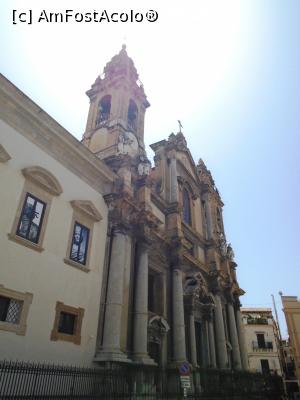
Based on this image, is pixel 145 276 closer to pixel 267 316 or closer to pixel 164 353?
pixel 164 353

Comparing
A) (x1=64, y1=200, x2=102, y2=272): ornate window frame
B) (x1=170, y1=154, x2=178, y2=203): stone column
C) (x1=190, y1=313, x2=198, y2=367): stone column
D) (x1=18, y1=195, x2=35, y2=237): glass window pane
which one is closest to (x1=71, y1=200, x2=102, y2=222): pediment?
(x1=64, y1=200, x2=102, y2=272): ornate window frame

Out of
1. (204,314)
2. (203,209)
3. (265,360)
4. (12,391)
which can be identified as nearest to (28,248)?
(12,391)

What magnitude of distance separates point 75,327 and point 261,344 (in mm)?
37487

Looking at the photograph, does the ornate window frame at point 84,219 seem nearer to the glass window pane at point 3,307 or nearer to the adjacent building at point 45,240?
the adjacent building at point 45,240

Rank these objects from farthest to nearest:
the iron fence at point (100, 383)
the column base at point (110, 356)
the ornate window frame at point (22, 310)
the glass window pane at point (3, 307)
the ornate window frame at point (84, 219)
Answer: the ornate window frame at point (84, 219)
the column base at point (110, 356)
the glass window pane at point (3, 307)
the ornate window frame at point (22, 310)
the iron fence at point (100, 383)

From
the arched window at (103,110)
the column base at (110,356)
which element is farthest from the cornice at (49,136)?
the arched window at (103,110)

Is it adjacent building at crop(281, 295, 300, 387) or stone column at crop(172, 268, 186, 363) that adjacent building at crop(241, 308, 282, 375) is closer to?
adjacent building at crop(281, 295, 300, 387)

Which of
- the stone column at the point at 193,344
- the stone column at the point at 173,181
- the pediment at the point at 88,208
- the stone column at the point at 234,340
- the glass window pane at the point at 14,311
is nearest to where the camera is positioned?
the glass window pane at the point at 14,311

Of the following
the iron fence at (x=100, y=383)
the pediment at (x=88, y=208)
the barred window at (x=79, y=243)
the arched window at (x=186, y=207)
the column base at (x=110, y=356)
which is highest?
the arched window at (x=186, y=207)

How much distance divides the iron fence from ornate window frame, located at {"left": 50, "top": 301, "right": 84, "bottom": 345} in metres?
1.21

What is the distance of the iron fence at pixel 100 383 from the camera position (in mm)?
8328

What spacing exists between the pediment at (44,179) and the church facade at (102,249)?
0.04 m

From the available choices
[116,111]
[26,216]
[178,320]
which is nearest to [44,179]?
[26,216]

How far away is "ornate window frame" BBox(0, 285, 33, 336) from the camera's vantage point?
9402 millimetres
